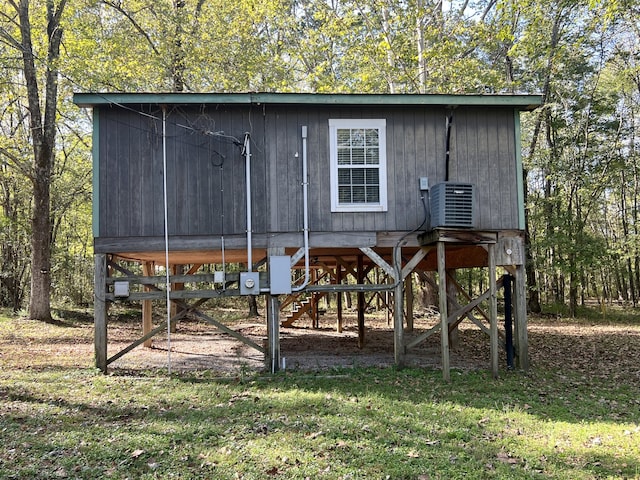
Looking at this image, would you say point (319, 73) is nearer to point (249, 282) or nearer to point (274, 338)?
point (249, 282)

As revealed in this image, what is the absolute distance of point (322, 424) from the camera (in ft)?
20.4

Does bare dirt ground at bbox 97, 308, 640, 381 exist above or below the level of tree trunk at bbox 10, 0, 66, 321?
below

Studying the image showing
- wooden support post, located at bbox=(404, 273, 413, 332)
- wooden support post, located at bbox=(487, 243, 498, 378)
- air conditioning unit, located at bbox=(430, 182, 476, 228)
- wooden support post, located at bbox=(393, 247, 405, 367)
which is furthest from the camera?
wooden support post, located at bbox=(404, 273, 413, 332)

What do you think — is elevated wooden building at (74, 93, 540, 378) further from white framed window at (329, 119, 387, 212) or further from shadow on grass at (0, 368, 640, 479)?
shadow on grass at (0, 368, 640, 479)

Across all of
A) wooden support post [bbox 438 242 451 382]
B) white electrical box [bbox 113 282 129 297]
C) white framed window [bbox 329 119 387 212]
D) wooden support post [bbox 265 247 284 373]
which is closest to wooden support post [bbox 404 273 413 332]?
white framed window [bbox 329 119 387 212]

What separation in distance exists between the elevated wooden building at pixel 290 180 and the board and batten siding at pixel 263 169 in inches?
0.7

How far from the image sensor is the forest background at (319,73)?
55.6 ft

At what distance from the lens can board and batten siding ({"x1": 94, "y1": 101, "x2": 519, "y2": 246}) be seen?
9641 mm

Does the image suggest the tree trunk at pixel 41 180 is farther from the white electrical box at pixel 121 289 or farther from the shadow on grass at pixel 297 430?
the shadow on grass at pixel 297 430

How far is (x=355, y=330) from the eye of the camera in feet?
57.3

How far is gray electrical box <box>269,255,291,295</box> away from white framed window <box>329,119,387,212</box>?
1309 millimetres

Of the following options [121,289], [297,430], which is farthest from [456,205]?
[121,289]

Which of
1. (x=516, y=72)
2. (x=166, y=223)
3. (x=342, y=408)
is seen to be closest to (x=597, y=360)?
(x=342, y=408)

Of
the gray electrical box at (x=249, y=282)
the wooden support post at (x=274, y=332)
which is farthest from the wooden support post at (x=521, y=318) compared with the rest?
the gray electrical box at (x=249, y=282)
